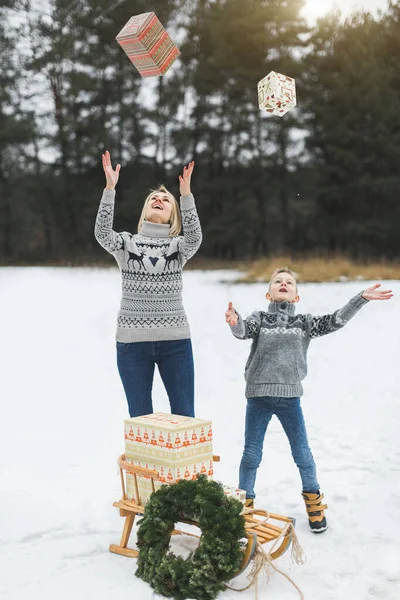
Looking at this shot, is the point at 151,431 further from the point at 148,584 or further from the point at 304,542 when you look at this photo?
the point at 304,542

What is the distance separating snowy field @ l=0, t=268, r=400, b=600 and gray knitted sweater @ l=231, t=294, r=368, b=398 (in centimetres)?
80

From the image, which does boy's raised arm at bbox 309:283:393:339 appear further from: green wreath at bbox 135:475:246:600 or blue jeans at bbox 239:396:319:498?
green wreath at bbox 135:475:246:600

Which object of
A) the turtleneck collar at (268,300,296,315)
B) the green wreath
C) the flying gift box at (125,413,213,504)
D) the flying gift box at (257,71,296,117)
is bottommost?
the green wreath

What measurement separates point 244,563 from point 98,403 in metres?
3.96

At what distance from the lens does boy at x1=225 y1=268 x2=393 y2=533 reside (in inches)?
150

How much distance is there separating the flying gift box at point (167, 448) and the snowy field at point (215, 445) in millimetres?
450

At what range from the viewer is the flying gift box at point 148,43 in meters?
4.56

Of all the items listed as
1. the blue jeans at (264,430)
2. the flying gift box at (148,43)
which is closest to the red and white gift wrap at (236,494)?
the blue jeans at (264,430)

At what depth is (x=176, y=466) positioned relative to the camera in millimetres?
3383

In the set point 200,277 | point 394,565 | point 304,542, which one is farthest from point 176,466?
point 200,277

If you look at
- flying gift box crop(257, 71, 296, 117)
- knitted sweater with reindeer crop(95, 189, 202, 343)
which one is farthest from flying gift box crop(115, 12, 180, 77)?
knitted sweater with reindeer crop(95, 189, 202, 343)

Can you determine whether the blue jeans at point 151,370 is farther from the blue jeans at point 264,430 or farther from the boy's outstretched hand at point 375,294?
the boy's outstretched hand at point 375,294

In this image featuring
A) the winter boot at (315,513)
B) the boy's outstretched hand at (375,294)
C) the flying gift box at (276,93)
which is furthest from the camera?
the flying gift box at (276,93)

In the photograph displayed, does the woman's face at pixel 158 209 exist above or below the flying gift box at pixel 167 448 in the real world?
above
